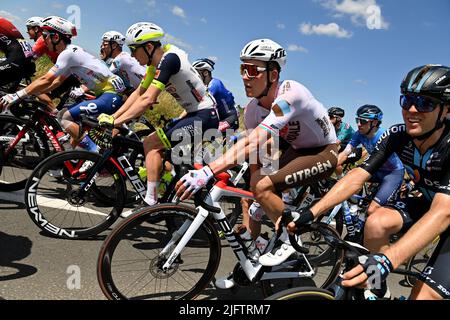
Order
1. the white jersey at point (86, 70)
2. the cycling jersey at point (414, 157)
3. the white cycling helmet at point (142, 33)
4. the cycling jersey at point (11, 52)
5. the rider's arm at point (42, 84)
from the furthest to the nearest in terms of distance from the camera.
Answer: the cycling jersey at point (11, 52), the white jersey at point (86, 70), the rider's arm at point (42, 84), the white cycling helmet at point (142, 33), the cycling jersey at point (414, 157)

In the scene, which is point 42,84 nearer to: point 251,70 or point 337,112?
point 251,70

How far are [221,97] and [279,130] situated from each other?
481 centimetres

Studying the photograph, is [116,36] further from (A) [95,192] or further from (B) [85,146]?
(A) [95,192]

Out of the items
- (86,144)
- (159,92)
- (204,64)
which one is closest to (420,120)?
(159,92)

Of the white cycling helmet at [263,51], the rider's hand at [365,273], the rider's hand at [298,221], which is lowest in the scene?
the rider's hand at [365,273]

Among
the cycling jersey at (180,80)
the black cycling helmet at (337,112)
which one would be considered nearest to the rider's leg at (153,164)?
the cycling jersey at (180,80)

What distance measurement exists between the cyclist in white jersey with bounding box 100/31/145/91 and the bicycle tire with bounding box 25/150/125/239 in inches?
124

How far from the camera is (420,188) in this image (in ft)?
9.70

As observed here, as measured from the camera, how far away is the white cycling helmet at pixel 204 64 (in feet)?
27.5

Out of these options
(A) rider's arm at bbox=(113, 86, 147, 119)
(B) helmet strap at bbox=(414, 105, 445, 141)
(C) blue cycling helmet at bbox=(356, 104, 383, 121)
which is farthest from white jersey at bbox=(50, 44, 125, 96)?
(B) helmet strap at bbox=(414, 105, 445, 141)

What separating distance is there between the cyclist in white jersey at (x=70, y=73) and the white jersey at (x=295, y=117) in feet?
8.65

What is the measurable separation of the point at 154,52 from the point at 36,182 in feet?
6.70

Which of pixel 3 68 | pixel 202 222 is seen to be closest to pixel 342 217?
pixel 202 222

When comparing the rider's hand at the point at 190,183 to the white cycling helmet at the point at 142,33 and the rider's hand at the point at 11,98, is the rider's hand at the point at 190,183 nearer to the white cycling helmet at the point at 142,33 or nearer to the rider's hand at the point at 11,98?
the white cycling helmet at the point at 142,33
